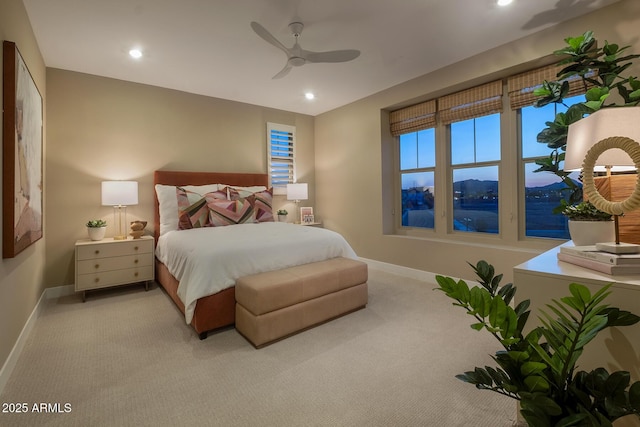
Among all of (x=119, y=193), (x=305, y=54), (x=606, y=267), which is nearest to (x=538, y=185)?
(x=606, y=267)

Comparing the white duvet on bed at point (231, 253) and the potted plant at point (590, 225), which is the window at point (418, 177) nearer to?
the white duvet on bed at point (231, 253)

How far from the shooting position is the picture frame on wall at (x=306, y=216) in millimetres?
5246

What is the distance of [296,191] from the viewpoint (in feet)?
16.1

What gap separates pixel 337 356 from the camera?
2.10m

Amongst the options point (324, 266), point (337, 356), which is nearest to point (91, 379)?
point (337, 356)

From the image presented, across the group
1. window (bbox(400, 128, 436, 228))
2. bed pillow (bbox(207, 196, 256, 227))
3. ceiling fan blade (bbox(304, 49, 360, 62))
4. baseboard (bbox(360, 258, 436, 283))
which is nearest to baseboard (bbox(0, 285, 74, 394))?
bed pillow (bbox(207, 196, 256, 227))

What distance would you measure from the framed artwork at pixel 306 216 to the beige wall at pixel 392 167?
12.3 inches

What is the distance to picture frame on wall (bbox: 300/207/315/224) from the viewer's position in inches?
207

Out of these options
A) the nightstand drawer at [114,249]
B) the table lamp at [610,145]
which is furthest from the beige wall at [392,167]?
the nightstand drawer at [114,249]

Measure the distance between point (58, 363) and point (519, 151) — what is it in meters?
4.56

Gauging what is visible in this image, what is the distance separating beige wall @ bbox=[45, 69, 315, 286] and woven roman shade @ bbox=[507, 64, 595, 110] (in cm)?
364

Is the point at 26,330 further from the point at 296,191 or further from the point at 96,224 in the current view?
the point at 296,191

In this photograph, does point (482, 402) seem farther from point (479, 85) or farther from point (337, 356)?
point (479, 85)

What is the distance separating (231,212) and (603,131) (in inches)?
141
